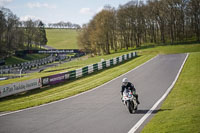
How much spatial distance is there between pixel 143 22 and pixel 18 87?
61206 mm

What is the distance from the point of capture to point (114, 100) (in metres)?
16.4

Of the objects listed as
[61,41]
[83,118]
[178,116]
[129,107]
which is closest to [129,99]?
[129,107]

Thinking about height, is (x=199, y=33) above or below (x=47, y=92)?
above

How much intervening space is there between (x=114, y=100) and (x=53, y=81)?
12825 mm

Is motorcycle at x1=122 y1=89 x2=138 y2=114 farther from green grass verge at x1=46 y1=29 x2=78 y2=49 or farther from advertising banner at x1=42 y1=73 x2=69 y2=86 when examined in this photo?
green grass verge at x1=46 y1=29 x2=78 y2=49

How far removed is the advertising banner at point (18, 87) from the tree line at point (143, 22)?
4460cm

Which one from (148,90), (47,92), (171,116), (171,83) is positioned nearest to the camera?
(171,116)

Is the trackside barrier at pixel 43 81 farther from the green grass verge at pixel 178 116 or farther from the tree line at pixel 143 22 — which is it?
the tree line at pixel 143 22

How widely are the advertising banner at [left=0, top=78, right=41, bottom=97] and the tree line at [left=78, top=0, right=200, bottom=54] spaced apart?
44602 mm

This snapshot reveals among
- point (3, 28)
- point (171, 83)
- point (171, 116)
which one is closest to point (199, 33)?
point (171, 83)

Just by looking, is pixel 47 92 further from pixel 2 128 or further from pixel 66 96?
pixel 2 128

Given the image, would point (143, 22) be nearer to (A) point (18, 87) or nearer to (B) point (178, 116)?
(A) point (18, 87)

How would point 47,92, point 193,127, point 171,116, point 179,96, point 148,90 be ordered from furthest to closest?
point 47,92 → point 148,90 → point 179,96 → point 171,116 → point 193,127

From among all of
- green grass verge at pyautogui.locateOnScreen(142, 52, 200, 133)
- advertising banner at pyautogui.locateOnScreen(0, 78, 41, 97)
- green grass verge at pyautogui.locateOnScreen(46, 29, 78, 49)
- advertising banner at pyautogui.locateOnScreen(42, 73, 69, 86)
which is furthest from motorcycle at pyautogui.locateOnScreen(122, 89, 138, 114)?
green grass verge at pyautogui.locateOnScreen(46, 29, 78, 49)
